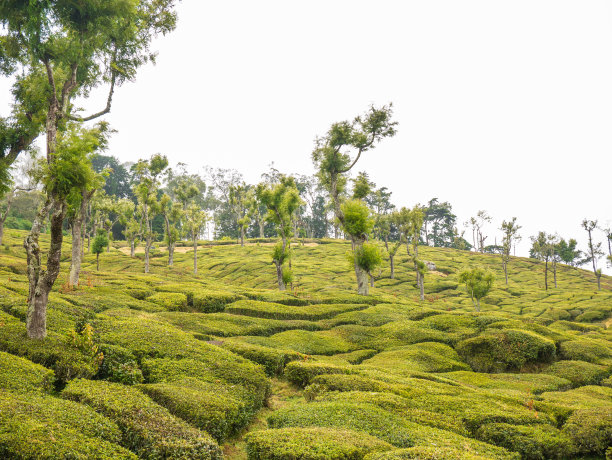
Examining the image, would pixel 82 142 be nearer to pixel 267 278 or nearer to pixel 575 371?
pixel 575 371

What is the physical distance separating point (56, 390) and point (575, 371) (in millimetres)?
21627

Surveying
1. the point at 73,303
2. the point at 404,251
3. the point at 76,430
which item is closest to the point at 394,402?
the point at 76,430

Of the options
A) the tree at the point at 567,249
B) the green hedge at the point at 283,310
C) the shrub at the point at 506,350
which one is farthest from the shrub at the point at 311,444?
the tree at the point at 567,249

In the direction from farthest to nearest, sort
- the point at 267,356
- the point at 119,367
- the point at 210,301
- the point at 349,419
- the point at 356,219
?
the point at 356,219 → the point at 210,301 → the point at 267,356 → the point at 119,367 → the point at 349,419

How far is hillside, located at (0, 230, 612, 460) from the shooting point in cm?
798

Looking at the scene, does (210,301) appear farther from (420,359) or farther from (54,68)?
(54,68)

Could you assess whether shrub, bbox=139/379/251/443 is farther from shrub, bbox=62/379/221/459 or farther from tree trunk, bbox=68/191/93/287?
tree trunk, bbox=68/191/93/287

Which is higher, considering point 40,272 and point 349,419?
point 40,272

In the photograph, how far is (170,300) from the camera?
77.0 feet

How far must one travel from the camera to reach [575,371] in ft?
58.4

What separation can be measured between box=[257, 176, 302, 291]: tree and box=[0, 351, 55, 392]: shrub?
2728 cm

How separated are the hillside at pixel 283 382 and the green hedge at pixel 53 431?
31 millimetres

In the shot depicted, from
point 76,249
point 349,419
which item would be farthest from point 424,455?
point 76,249

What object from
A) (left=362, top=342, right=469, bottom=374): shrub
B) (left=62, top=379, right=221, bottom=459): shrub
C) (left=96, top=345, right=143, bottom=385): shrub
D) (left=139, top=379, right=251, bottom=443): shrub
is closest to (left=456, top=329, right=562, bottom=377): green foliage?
(left=362, top=342, right=469, bottom=374): shrub
